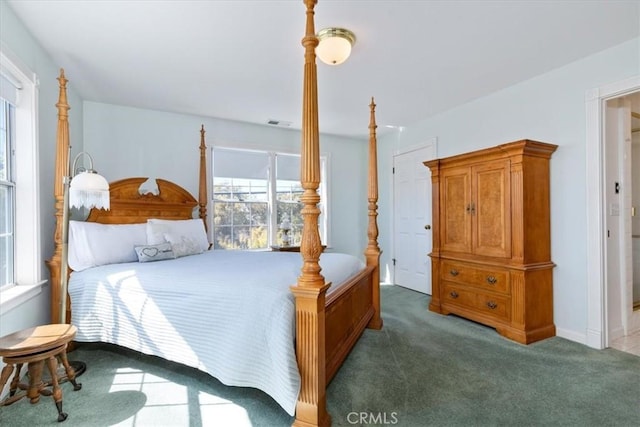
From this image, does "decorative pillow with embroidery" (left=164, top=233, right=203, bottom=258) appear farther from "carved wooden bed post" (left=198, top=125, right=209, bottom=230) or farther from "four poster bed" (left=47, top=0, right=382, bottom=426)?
"carved wooden bed post" (left=198, top=125, right=209, bottom=230)

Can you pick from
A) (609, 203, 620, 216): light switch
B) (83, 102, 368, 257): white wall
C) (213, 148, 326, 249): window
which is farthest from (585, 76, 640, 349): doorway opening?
(213, 148, 326, 249): window

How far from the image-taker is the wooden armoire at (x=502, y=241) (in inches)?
115

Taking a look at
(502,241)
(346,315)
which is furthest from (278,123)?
(502,241)

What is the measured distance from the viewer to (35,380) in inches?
75.6

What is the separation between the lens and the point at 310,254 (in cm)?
170

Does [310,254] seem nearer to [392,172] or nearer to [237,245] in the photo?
[237,245]

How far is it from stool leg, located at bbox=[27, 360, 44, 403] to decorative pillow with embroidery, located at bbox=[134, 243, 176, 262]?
1.13 meters

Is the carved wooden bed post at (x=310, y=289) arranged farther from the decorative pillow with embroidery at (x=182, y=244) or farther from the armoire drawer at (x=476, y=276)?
the armoire drawer at (x=476, y=276)

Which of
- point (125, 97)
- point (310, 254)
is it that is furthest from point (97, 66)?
point (310, 254)

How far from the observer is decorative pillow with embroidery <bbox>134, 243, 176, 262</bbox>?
2.94 metres

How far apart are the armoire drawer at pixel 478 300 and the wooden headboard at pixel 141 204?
326cm

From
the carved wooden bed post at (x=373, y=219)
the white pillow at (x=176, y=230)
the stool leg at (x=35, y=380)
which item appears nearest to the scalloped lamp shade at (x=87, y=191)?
the white pillow at (x=176, y=230)

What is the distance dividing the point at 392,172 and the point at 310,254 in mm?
3911

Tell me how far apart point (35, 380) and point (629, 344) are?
14.8ft
